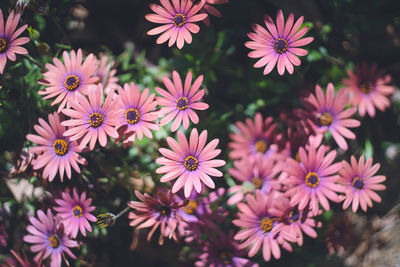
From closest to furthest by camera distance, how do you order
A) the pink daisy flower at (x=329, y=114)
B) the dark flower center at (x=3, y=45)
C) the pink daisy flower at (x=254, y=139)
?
the dark flower center at (x=3, y=45)
the pink daisy flower at (x=329, y=114)
the pink daisy flower at (x=254, y=139)

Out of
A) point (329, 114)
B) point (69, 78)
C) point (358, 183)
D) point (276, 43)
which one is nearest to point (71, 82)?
point (69, 78)

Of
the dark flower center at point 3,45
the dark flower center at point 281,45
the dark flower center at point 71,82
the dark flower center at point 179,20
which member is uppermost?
the dark flower center at point 179,20

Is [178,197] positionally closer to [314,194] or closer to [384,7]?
[314,194]

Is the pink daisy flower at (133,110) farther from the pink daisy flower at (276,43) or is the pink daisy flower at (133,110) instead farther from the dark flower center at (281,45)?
the dark flower center at (281,45)

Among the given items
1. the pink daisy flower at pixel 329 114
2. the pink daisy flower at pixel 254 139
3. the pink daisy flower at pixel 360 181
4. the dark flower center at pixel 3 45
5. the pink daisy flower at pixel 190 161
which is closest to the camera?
the pink daisy flower at pixel 190 161

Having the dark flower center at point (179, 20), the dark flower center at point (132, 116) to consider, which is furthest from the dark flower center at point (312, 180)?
the dark flower center at point (179, 20)

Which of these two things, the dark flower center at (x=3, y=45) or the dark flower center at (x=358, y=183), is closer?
the dark flower center at (x=3, y=45)

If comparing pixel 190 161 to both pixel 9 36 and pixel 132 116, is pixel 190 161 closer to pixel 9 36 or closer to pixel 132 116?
pixel 132 116

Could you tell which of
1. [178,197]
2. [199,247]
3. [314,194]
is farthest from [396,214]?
[178,197]
